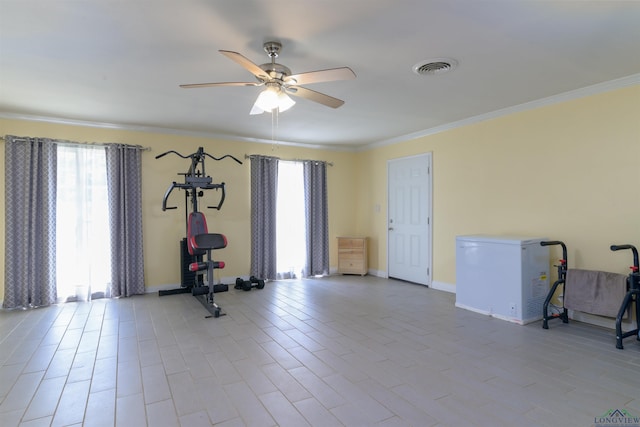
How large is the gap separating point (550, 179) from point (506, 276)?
3.97 feet

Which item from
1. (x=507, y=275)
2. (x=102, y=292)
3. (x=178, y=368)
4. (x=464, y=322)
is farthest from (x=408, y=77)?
(x=102, y=292)

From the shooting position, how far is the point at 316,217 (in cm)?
625

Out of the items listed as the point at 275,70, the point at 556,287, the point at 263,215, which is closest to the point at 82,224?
the point at 263,215

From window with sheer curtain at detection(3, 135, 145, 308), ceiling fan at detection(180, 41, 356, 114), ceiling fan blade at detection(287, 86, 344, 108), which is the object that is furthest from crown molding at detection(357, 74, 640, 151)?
window with sheer curtain at detection(3, 135, 145, 308)

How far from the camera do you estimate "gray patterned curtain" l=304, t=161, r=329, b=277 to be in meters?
6.15

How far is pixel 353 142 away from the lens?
20.4 ft

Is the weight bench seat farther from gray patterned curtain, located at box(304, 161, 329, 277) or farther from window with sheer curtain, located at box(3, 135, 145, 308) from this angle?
gray patterned curtain, located at box(304, 161, 329, 277)

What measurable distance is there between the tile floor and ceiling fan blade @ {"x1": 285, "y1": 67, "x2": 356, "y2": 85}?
2.11 metres

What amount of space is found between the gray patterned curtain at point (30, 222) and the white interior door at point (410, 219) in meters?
4.95

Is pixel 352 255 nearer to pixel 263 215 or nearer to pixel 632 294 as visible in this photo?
pixel 263 215

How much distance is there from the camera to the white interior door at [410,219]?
17.5 ft

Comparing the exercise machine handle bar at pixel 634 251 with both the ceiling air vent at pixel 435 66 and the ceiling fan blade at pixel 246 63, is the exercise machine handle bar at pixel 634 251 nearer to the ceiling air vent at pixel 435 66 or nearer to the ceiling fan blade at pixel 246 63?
the ceiling air vent at pixel 435 66

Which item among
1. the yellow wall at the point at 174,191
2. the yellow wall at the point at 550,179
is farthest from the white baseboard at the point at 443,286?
the yellow wall at the point at 174,191

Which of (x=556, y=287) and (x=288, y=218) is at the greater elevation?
(x=288, y=218)
